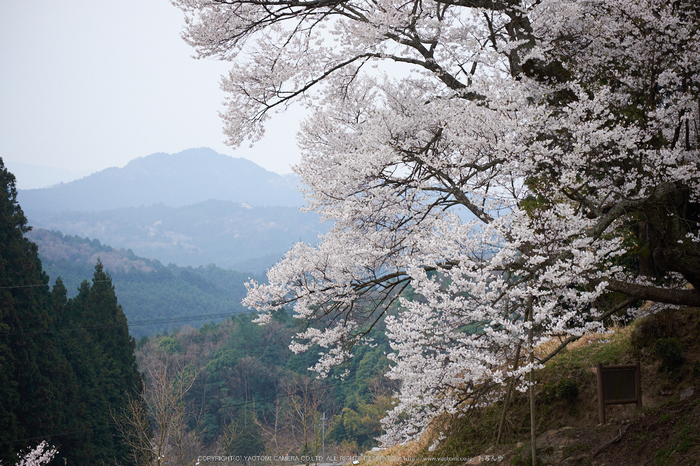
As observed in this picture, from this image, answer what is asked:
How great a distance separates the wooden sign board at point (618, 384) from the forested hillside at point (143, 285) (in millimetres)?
51207

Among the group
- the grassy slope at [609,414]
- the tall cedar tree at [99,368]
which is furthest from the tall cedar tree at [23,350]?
the grassy slope at [609,414]

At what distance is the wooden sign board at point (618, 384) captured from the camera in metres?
5.12

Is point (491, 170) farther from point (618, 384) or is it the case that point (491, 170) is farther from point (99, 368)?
point (99, 368)

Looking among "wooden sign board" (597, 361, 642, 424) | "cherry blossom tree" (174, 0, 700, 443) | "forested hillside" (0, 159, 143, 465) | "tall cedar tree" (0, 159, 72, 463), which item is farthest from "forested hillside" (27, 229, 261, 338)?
"wooden sign board" (597, 361, 642, 424)

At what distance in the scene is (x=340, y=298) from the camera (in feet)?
18.5

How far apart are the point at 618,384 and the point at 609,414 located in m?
0.99

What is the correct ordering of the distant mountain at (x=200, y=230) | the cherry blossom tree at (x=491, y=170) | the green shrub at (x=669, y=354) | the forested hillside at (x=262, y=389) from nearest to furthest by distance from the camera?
1. the cherry blossom tree at (x=491, y=170)
2. the green shrub at (x=669, y=354)
3. the forested hillside at (x=262, y=389)
4. the distant mountain at (x=200, y=230)

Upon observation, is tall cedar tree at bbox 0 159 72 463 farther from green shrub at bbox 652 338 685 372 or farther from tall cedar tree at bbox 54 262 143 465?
green shrub at bbox 652 338 685 372

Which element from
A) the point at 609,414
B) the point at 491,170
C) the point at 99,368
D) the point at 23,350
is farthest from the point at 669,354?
the point at 99,368

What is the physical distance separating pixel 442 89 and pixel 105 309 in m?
19.9

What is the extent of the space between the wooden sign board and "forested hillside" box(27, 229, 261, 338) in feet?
168

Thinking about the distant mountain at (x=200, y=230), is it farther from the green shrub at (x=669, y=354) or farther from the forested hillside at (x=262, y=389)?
the green shrub at (x=669, y=354)

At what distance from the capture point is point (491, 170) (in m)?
4.97

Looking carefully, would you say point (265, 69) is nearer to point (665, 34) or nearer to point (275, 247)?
point (665, 34)
